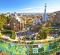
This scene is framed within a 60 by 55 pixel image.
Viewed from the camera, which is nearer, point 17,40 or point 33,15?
point 17,40

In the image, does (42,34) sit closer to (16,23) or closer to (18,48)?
(18,48)

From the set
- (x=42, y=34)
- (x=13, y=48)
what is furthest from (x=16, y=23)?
(x=42, y=34)

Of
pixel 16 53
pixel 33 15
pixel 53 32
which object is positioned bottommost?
pixel 16 53

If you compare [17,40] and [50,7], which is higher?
[50,7]

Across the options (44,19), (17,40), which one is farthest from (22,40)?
(44,19)

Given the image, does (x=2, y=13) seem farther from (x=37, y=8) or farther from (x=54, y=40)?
(x=54, y=40)

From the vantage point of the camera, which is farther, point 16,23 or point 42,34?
point 16,23

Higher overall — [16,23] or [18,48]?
[16,23]

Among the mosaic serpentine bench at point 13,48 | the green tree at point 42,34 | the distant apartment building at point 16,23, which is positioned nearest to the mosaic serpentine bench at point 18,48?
the mosaic serpentine bench at point 13,48

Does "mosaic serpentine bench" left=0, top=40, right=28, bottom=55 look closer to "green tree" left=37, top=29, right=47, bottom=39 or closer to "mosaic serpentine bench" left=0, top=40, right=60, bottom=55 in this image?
"mosaic serpentine bench" left=0, top=40, right=60, bottom=55

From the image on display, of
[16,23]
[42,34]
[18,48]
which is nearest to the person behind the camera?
[42,34]

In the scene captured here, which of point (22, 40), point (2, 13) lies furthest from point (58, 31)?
point (2, 13)
